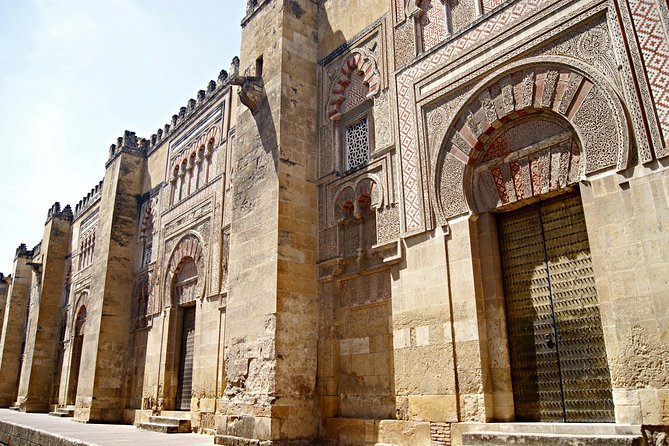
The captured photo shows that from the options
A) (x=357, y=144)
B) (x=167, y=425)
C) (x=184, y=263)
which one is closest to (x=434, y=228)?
(x=357, y=144)

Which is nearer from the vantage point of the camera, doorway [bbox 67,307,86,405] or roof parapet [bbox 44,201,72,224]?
doorway [bbox 67,307,86,405]

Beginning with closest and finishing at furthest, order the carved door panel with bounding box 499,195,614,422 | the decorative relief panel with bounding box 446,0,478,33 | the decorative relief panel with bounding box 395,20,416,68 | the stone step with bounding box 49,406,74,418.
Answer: the carved door panel with bounding box 499,195,614,422 → the decorative relief panel with bounding box 446,0,478,33 → the decorative relief panel with bounding box 395,20,416,68 → the stone step with bounding box 49,406,74,418

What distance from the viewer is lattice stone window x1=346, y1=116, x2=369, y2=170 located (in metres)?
6.63

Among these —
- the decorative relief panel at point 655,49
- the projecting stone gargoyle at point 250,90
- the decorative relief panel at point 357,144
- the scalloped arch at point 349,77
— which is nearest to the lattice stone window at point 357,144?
the decorative relief panel at point 357,144

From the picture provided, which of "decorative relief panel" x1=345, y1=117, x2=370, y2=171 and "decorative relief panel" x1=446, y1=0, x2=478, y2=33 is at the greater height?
"decorative relief panel" x1=446, y1=0, x2=478, y2=33

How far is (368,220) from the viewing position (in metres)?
6.36

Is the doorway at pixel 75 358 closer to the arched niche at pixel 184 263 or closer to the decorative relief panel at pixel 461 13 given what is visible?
the arched niche at pixel 184 263

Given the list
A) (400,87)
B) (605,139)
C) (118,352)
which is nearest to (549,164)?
(605,139)

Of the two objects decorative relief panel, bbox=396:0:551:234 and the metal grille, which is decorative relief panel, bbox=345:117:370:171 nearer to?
decorative relief panel, bbox=396:0:551:234

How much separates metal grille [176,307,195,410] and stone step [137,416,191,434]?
0.40m

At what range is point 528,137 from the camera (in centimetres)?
499

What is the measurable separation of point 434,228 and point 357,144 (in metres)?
1.83

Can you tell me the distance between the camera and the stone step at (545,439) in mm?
3646

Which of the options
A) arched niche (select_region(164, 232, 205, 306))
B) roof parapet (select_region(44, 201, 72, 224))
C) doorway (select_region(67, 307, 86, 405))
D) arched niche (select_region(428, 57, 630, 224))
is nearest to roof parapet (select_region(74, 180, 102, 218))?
roof parapet (select_region(44, 201, 72, 224))
